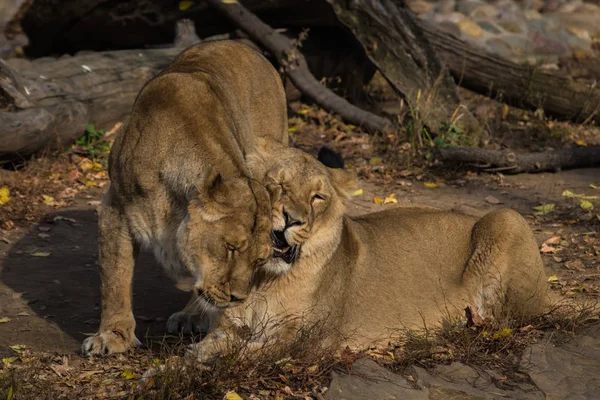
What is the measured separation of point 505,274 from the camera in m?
5.62

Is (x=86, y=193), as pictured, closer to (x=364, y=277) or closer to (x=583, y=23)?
(x=364, y=277)

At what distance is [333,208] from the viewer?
490 cm

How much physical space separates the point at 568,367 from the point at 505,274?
31.8 inches

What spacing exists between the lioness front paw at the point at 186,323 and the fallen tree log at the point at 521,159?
12.9ft

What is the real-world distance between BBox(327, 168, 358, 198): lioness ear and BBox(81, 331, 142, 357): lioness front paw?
150 cm

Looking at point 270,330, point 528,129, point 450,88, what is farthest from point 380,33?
point 270,330

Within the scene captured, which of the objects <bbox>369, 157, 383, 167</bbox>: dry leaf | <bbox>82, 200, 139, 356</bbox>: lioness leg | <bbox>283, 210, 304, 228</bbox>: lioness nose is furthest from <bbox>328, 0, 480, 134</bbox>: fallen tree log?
<bbox>283, 210, 304, 228</bbox>: lioness nose

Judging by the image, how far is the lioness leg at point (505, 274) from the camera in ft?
18.4

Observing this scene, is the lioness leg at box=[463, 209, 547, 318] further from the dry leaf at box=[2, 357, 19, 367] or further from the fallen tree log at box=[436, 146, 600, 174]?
the fallen tree log at box=[436, 146, 600, 174]

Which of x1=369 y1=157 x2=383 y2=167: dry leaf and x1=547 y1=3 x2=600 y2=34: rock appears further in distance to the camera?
x1=547 y1=3 x2=600 y2=34: rock

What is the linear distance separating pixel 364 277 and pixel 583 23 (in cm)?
1300

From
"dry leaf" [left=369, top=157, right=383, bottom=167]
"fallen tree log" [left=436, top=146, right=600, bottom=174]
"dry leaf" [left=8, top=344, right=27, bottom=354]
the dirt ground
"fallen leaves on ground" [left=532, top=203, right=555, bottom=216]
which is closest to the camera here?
"dry leaf" [left=8, top=344, right=27, bottom=354]

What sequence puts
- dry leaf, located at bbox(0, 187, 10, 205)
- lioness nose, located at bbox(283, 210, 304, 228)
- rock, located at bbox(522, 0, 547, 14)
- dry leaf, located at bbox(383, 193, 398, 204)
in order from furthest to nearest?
1. rock, located at bbox(522, 0, 547, 14)
2. dry leaf, located at bbox(383, 193, 398, 204)
3. dry leaf, located at bbox(0, 187, 10, 205)
4. lioness nose, located at bbox(283, 210, 304, 228)

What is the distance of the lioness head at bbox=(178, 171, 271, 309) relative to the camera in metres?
4.29
